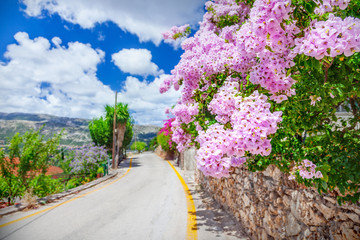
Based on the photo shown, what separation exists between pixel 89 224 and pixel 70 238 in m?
0.97

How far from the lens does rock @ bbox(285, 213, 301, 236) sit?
326 cm

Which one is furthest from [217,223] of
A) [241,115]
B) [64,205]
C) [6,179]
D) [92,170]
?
[92,170]

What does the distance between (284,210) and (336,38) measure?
3.01 metres

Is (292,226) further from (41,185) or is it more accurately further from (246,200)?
(41,185)

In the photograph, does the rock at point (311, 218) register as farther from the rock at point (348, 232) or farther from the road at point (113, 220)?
the road at point (113, 220)

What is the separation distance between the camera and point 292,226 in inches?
133

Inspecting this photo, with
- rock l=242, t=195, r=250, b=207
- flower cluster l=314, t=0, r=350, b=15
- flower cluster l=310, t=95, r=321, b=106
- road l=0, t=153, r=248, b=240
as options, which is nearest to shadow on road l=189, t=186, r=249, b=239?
road l=0, t=153, r=248, b=240

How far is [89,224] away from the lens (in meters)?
6.01

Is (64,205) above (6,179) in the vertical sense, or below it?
below

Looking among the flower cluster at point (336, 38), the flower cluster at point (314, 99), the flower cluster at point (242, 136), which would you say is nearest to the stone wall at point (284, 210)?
the flower cluster at point (314, 99)

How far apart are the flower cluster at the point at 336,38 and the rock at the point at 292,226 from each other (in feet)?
8.91

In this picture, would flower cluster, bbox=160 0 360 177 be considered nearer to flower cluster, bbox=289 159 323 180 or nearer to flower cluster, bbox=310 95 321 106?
flower cluster, bbox=310 95 321 106

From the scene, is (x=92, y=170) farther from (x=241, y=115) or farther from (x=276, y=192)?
(x=241, y=115)

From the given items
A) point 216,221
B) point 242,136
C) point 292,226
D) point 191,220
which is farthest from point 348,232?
point 191,220
